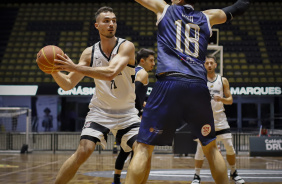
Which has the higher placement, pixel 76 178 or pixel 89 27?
pixel 89 27

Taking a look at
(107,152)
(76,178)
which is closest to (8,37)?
(107,152)

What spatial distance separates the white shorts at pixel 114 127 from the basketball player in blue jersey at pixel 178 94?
0.93 meters

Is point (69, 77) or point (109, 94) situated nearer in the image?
point (69, 77)

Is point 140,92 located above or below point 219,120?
above

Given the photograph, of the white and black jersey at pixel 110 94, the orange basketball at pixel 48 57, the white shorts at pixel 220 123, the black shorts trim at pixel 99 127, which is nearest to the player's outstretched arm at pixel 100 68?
the orange basketball at pixel 48 57

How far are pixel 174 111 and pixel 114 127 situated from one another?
3.89 feet

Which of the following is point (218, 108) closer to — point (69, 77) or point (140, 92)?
point (140, 92)

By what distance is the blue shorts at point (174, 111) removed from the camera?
3037 millimetres

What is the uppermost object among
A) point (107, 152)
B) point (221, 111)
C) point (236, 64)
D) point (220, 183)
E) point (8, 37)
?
point (8, 37)

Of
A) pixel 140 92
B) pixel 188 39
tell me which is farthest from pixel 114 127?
pixel 140 92

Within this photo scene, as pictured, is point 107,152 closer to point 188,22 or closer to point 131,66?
point 131,66

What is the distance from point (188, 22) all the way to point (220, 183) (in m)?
1.34

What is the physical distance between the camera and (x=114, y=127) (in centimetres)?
407

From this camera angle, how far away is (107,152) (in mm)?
13609
